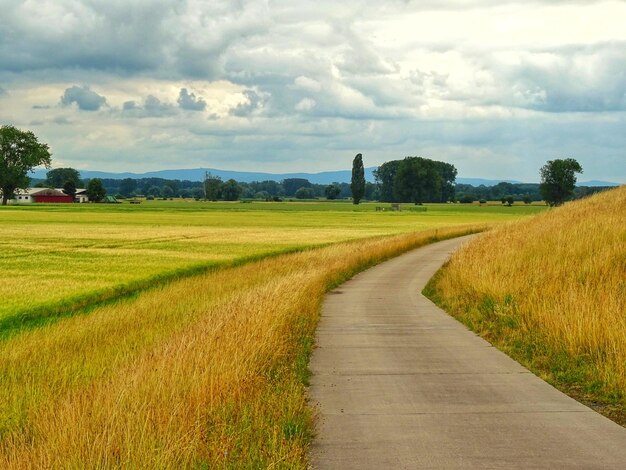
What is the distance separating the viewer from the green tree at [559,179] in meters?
167

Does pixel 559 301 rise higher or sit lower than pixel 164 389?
higher

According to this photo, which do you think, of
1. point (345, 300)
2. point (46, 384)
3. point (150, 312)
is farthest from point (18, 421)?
point (345, 300)

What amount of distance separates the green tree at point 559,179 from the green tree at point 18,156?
11478 centimetres

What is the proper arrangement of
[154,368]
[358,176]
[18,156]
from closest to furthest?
[154,368]
[18,156]
[358,176]

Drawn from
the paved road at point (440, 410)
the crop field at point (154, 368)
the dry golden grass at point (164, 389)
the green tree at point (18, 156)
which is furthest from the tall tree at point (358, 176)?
the paved road at point (440, 410)

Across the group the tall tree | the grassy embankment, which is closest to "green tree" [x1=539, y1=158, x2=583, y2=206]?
the tall tree

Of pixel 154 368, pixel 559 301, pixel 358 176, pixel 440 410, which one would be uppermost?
pixel 358 176

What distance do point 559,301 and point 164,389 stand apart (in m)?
9.83

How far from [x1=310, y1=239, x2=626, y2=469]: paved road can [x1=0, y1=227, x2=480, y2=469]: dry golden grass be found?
499 mm

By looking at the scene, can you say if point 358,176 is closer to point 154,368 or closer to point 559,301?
point 559,301

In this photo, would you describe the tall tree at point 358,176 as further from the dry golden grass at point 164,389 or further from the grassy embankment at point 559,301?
the dry golden grass at point 164,389

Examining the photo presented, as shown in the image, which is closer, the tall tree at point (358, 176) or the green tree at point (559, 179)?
the green tree at point (559, 179)

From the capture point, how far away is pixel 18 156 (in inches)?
6383

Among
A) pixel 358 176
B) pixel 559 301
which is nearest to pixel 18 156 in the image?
pixel 358 176
